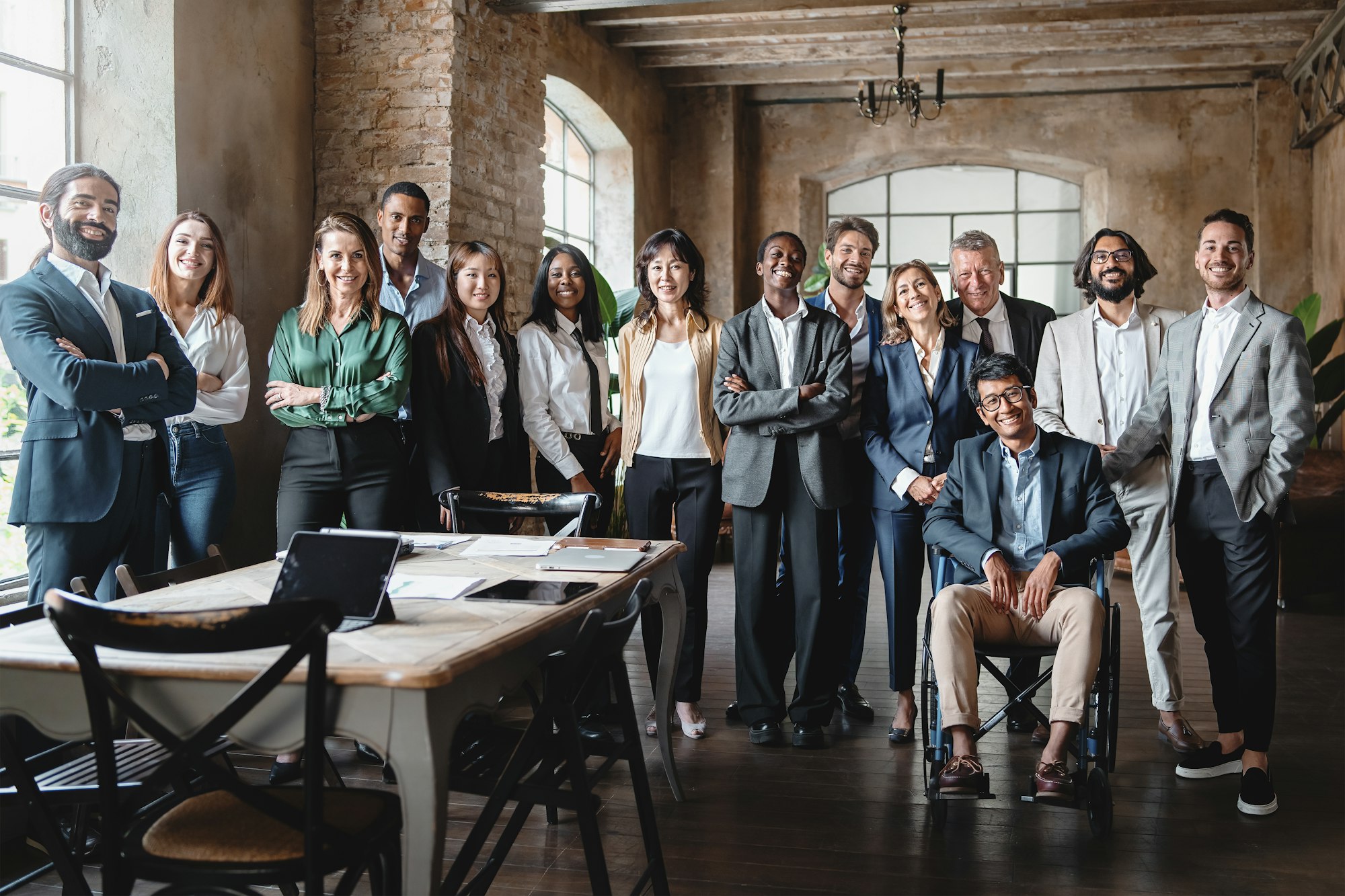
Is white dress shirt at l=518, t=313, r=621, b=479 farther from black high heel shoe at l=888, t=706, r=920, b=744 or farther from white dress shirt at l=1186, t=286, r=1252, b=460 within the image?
white dress shirt at l=1186, t=286, r=1252, b=460

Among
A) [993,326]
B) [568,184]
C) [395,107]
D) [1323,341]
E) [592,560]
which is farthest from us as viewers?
[568,184]

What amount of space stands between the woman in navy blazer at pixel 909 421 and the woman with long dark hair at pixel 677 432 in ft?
2.02

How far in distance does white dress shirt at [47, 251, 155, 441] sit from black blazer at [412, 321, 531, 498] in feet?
3.22

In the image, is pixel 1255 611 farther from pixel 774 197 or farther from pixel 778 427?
pixel 774 197

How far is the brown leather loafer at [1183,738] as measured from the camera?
12.8 ft

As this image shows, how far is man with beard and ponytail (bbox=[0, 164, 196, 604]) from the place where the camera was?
10.5 feet

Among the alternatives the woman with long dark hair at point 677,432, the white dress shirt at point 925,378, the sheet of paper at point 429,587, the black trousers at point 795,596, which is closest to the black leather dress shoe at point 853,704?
the black trousers at point 795,596

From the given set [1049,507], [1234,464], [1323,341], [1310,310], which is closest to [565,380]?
[1049,507]

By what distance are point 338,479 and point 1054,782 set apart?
101 inches

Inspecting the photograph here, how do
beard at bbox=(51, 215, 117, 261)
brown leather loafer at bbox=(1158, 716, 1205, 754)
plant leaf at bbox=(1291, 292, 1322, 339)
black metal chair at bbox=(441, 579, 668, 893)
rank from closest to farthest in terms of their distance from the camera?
black metal chair at bbox=(441, 579, 668, 893) → beard at bbox=(51, 215, 117, 261) → brown leather loafer at bbox=(1158, 716, 1205, 754) → plant leaf at bbox=(1291, 292, 1322, 339)

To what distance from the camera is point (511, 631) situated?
214 cm

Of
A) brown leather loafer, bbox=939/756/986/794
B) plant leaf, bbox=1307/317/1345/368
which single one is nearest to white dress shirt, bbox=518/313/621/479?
brown leather loafer, bbox=939/756/986/794

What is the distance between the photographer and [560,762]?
2.59 metres

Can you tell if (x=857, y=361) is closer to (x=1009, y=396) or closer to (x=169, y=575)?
(x=1009, y=396)
